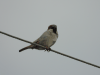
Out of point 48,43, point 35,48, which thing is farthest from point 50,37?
point 35,48

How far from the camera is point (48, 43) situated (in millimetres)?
6438

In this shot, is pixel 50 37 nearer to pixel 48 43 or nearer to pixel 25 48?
pixel 48 43

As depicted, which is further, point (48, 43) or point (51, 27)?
point (51, 27)

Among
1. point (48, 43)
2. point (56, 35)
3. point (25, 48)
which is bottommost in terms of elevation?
point (25, 48)

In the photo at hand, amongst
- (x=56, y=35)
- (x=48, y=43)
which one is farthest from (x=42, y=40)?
(x=56, y=35)

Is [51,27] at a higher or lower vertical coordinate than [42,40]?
higher

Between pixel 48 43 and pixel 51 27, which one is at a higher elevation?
pixel 51 27

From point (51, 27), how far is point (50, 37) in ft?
3.16

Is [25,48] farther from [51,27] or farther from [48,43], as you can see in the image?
[51,27]

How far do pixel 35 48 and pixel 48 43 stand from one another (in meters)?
0.74

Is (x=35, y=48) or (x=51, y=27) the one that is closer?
(x=35, y=48)

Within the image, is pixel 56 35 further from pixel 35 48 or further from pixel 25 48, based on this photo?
pixel 25 48

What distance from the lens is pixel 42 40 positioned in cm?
648

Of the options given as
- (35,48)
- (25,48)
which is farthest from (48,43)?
(25,48)
